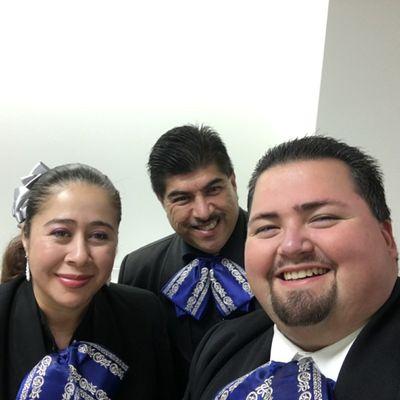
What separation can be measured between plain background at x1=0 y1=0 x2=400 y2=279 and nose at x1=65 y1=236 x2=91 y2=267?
1.27 meters

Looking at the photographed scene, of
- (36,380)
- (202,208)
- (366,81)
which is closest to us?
(36,380)

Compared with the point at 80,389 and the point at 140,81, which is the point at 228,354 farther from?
the point at 140,81

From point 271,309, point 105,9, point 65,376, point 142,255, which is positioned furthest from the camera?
point 105,9

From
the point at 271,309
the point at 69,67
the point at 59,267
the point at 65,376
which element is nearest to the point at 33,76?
the point at 69,67

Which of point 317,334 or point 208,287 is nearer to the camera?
point 317,334

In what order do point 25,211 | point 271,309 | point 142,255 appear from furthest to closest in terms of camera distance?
1. point 142,255
2. point 25,211
3. point 271,309

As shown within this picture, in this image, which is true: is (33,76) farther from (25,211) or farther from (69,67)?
(25,211)

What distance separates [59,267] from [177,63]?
4.97 feet

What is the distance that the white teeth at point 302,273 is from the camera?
0.86m

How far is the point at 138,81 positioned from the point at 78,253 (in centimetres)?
144

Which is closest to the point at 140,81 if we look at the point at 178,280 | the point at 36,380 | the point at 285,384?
the point at 178,280

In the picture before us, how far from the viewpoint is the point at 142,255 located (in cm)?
182

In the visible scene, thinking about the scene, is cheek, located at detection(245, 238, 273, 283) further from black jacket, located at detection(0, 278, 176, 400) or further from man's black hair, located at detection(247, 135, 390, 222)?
black jacket, located at detection(0, 278, 176, 400)

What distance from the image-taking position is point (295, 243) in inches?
34.0
